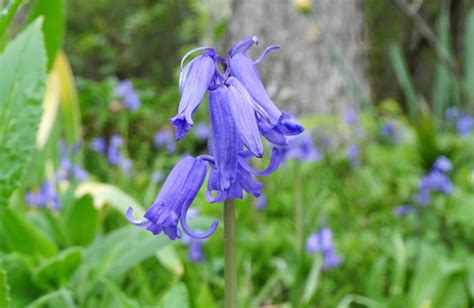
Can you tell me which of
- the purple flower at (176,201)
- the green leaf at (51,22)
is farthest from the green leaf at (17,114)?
the green leaf at (51,22)

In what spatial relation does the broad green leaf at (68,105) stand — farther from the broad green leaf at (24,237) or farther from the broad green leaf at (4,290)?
the broad green leaf at (4,290)

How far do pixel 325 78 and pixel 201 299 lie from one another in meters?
4.31

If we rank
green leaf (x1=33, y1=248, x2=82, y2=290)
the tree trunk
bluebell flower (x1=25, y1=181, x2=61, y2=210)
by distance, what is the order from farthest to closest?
the tree trunk < bluebell flower (x1=25, y1=181, x2=61, y2=210) < green leaf (x1=33, y1=248, x2=82, y2=290)

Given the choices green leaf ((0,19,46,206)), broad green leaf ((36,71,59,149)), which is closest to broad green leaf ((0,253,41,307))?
green leaf ((0,19,46,206))

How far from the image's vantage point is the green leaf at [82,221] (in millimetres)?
1966

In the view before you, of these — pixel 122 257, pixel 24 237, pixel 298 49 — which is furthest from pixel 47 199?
pixel 298 49

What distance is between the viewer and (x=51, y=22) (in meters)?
2.19

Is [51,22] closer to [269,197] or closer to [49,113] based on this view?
[49,113]

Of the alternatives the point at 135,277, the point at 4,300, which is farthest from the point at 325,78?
the point at 4,300

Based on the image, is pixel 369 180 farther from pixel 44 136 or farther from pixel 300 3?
pixel 44 136

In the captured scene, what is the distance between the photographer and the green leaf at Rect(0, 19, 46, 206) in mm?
1357

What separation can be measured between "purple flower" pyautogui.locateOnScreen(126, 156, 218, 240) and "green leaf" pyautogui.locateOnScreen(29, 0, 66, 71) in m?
1.38

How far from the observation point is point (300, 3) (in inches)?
125

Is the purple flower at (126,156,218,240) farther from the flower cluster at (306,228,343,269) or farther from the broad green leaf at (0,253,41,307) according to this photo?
the flower cluster at (306,228,343,269)
